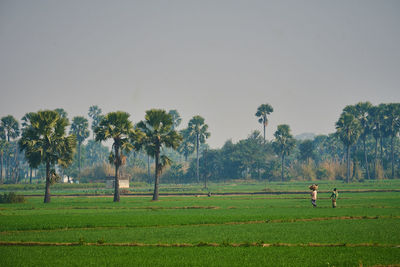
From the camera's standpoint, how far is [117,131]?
7681 centimetres

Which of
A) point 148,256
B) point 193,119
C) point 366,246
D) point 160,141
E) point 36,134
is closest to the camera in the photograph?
point 148,256

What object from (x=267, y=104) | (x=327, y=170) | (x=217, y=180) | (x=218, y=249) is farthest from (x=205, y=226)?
(x=267, y=104)

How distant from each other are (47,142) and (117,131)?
10292mm

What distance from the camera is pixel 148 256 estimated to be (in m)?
23.5

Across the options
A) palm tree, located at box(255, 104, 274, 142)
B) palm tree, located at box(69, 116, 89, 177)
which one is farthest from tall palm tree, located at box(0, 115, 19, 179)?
palm tree, located at box(255, 104, 274, 142)

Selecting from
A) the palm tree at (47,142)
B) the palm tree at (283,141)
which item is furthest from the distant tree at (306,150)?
the palm tree at (47,142)

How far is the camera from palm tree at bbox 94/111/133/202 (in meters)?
76.5

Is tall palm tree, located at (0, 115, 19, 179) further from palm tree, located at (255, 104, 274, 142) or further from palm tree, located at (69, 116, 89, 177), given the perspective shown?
palm tree, located at (255, 104, 274, 142)

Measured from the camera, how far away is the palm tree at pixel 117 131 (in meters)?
76.5

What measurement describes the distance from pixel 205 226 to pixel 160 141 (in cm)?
4297

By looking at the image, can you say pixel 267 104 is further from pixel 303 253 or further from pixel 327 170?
pixel 303 253

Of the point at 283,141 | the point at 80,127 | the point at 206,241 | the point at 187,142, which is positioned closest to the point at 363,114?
the point at 283,141

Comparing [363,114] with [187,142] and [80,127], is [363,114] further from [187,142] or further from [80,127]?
[80,127]

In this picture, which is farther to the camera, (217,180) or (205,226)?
(217,180)
